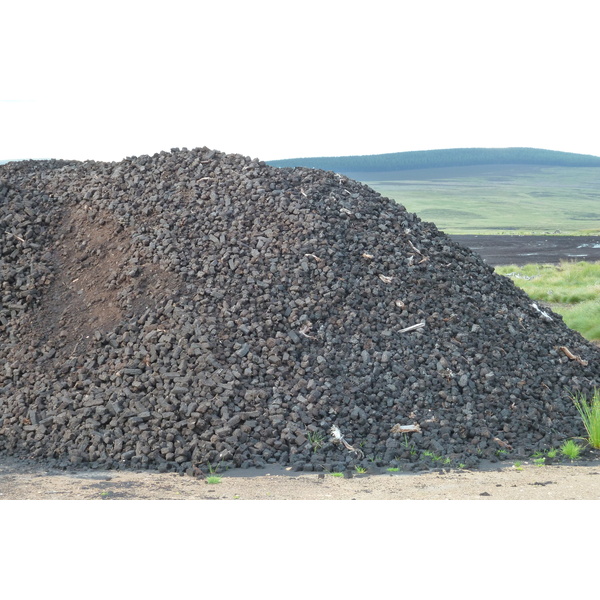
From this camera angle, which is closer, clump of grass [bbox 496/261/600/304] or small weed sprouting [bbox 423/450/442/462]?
small weed sprouting [bbox 423/450/442/462]

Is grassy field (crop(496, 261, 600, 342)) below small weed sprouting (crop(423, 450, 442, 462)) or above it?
above

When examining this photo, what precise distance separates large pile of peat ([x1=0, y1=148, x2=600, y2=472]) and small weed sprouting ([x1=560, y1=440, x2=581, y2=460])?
0.20m

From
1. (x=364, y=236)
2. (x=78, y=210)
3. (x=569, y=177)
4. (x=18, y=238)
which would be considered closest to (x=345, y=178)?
(x=364, y=236)

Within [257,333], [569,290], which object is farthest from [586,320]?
[257,333]

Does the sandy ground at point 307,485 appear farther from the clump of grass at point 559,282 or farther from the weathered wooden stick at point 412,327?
the clump of grass at point 559,282

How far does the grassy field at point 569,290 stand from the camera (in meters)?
13.3

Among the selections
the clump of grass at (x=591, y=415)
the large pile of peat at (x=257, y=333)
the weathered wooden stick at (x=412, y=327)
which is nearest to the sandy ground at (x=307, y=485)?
the large pile of peat at (x=257, y=333)

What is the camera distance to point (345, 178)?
11.4 metres

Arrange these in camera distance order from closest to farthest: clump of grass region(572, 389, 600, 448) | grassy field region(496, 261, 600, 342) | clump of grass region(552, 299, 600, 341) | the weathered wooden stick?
clump of grass region(572, 389, 600, 448) < the weathered wooden stick < clump of grass region(552, 299, 600, 341) < grassy field region(496, 261, 600, 342)

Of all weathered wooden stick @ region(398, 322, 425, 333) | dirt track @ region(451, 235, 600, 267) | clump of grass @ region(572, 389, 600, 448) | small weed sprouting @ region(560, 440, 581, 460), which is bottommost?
small weed sprouting @ region(560, 440, 581, 460)

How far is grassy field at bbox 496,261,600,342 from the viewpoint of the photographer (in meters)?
13.3

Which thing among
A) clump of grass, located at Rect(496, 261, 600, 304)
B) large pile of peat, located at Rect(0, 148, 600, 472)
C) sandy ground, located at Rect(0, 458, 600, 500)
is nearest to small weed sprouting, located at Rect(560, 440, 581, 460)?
large pile of peat, located at Rect(0, 148, 600, 472)

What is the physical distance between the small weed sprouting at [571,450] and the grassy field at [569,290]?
5.43 meters

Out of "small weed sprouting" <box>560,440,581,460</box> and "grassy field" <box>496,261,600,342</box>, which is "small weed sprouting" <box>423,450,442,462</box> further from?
"grassy field" <box>496,261,600,342</box>
